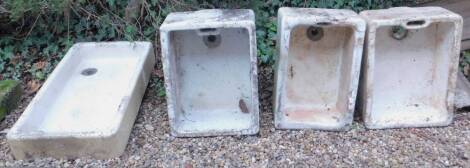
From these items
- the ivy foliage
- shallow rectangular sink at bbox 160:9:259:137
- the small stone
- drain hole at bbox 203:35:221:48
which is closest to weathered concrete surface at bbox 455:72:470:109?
the ivy foliage

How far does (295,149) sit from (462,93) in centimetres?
97

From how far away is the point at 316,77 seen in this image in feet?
7.74

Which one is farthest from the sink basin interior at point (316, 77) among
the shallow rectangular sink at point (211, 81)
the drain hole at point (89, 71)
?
the drain hole at point (89, 71)

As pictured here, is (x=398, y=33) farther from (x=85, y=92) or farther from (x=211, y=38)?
(x=85, y=92)

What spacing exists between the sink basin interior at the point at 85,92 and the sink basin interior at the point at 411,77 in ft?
4.13

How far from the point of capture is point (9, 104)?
2510 mm

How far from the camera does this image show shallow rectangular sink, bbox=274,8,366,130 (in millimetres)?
2047

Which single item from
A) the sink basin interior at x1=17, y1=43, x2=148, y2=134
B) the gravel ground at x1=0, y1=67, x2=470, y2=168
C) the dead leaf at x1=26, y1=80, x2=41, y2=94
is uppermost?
the sink basin interior at x1=17, y1=43, x2=148, y2=134

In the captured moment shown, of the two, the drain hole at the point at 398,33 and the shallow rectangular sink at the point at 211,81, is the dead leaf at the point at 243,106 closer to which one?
the shallow rectangular sink at the point at 211,81

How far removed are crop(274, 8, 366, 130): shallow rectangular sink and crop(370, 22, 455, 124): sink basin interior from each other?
0.18m

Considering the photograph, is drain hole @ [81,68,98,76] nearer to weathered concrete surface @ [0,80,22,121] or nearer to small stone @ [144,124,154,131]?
weathered concrete surface @ [0,80,22,121]

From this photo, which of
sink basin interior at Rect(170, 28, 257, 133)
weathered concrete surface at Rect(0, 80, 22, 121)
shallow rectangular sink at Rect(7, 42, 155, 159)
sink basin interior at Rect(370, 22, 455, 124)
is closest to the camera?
shallow rectangular sink at Rect(7, 42, 155, 159)

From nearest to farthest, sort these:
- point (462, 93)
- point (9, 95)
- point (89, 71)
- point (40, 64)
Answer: point (462, 93) → point (9, 95) → point (89, 71) → point (40, 64)

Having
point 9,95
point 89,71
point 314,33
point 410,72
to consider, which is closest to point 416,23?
point 410,72
